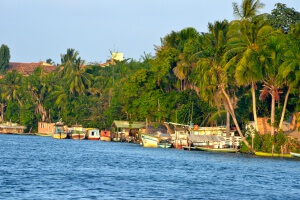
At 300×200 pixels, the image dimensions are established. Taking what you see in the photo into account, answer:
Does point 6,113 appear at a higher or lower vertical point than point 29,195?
higher

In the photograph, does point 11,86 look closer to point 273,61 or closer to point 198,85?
point 198,85

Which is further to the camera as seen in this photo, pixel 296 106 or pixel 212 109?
pixel 212 109

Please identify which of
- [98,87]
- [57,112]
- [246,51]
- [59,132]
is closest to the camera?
[246,51]

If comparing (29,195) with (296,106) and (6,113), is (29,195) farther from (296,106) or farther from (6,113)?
(6,113)

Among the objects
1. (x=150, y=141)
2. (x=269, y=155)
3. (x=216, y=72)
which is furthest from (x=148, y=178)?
(x=150, y=141)

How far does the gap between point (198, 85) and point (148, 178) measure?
37.8m

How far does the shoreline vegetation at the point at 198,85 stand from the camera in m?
72.9

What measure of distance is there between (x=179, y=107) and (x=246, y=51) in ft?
97.0

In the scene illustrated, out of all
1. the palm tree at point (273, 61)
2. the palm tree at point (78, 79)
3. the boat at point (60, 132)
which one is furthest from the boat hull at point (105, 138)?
the palm tree at point (273, 61)

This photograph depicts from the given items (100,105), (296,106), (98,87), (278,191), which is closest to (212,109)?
(296,106)

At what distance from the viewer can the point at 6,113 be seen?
167m

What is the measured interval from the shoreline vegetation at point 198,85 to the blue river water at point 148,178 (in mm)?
8219

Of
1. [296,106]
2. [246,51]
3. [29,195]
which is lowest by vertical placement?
[29,195]

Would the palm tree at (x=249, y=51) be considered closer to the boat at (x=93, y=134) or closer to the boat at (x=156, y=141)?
the boat at (x=156, y=141)
